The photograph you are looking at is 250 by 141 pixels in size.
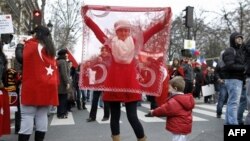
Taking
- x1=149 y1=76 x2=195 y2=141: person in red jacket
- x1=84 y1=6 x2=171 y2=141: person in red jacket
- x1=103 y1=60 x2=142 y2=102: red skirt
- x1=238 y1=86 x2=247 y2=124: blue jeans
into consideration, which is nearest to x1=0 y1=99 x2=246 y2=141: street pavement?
x1=238 y1=86 x2=247 y2=124: blue jeans

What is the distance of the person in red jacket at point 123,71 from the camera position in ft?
21.0

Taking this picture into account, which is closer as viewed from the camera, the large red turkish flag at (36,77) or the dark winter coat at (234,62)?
the large red turkish flag at (36,77)

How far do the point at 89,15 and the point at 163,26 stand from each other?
1.05 m

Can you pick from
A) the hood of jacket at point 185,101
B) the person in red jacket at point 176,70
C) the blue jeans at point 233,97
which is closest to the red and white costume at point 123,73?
the hood of jacket at point 185,101

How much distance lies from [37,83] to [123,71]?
120 cm

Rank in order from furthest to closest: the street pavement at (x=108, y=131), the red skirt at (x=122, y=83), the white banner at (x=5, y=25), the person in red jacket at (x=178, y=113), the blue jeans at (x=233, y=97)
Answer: the white banner at (x=5, y=25) < the blue jeans at (x=233, y=97) < the street pavement at (x=108, y=131) < the red skirt at (x=122, y=83) < the person in red jacket at (x=178, y=113)

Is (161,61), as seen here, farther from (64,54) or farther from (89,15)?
(64,54)

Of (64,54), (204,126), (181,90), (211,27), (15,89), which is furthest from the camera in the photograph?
(211,27)

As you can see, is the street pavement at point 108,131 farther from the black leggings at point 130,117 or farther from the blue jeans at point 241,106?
the black leggings at point 130,117

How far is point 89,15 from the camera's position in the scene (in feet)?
21.9

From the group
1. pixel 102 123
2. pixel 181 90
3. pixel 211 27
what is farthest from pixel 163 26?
pixel 211 27

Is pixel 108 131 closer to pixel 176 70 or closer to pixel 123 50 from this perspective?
pixel 123 50

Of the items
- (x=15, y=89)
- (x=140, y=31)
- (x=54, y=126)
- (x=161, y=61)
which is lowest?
(x=54, y=126)

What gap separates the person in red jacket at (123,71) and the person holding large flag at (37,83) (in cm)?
71
